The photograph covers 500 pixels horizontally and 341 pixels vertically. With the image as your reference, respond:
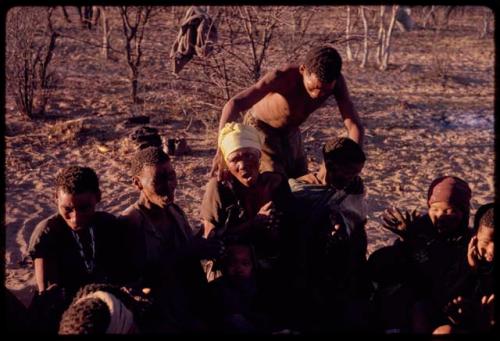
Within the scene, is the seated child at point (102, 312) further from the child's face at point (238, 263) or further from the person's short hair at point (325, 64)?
the person's short hair at point (325, 64)

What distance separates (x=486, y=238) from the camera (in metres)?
2.37

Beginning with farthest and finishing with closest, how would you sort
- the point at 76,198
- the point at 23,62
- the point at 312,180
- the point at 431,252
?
the point at 23,62, the point at 312,180, the point at 431,252, the point at 76,198

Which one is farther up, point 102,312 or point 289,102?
point 289,102

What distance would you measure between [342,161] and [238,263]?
72cm

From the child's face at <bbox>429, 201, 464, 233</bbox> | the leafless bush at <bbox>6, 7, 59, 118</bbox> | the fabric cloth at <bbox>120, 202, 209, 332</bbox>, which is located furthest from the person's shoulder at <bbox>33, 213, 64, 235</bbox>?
the leafless bush at <bbox>6, 7, 59, 118</bbox>

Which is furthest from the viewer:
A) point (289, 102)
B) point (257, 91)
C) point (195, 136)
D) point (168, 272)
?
point (195, 136)

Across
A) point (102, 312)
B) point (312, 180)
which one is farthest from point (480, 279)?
point (102, 312)

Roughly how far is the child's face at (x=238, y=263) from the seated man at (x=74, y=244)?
1.60 feet

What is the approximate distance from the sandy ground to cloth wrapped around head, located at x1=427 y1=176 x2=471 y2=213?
200cm

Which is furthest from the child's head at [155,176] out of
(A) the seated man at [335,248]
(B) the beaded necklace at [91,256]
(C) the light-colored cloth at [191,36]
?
(C) the light-colored cloth at [191,36]

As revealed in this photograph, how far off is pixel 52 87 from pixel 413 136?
5847 millimetres

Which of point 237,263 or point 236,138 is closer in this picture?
point 237,263

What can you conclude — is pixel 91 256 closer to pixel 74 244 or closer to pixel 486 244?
pixel 74 244
